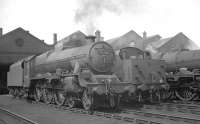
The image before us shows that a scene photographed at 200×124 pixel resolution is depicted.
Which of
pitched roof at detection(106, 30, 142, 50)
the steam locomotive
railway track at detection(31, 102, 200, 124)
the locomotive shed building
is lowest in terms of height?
railway track at detection(31, 102, 200, 124)

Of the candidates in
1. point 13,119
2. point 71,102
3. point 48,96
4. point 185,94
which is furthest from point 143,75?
point 13,119

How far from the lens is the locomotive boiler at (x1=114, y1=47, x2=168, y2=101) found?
40.6 ft

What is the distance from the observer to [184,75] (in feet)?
48.1

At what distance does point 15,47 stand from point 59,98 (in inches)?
973

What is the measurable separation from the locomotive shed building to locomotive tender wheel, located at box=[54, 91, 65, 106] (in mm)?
A: 22080

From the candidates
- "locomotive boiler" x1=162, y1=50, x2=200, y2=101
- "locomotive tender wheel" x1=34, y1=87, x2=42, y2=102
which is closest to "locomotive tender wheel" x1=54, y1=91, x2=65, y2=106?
"locomotive tender wheel" x1=34, y1=87, x2=42, y2=102

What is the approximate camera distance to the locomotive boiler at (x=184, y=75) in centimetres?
1456

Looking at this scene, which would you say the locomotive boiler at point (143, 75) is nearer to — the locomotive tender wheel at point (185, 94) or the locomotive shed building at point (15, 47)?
the locomotive tender wheel at point (185, 94)

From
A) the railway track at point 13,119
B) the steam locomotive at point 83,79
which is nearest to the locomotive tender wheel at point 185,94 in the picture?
the steam locomotive at point 83,79

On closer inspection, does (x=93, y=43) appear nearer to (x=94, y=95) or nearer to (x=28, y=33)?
(x=94, y=95)

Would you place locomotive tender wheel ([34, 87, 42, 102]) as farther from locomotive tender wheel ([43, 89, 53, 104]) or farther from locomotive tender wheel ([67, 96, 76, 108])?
locomotive tender wheel ([67, 96, 76, 108])

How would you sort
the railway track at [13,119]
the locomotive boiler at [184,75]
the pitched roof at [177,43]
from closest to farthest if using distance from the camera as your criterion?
1. the railway track at [13,119]
2. the locomotive boiler at [184,75]
3. the pitched roof at [177,43]

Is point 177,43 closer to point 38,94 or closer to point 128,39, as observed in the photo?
point 128,39

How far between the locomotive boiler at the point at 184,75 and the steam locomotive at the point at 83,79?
13.8 feet
